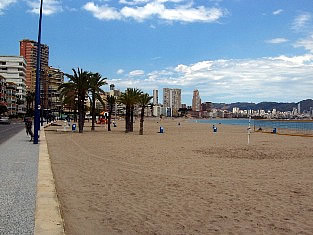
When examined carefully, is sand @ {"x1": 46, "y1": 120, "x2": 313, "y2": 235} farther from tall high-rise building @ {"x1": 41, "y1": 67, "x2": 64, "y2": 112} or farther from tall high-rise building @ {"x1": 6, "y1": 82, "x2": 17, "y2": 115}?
tall high-rise building @ {"x1": 41, "y1": 67, "x2": 64, "y2": 112}

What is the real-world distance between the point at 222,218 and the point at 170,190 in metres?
2.51

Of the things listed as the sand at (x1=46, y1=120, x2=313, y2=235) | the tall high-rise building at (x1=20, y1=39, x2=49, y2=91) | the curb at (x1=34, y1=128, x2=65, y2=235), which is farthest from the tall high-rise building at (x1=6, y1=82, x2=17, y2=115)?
the curb at (x1=34, y1=128, x2=65, y2=235)

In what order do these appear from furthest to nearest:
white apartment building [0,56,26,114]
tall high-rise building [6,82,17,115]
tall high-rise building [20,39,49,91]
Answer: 1. tall high-rise building [20,39,49,91]
2. white apartment building [0,56,26,114]
3. tall high-rise building [6,82,17,115]

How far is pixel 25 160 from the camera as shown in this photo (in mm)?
12547

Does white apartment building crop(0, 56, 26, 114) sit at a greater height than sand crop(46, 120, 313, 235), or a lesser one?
greater

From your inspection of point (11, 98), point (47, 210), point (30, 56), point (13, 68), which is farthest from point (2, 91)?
point (30, 56)

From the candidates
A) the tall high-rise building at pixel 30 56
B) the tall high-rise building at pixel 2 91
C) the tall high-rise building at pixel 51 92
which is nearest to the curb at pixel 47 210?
the tall high-rise building at pixel 2 91

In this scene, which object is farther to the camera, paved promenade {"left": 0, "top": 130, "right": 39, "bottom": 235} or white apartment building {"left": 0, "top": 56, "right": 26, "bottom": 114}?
white apartment building {"left": 0, "top": 56, "right": 26, "bottom": 114}

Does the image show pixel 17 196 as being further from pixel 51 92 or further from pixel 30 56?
pixel 30 56

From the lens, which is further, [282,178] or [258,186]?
[282,178]

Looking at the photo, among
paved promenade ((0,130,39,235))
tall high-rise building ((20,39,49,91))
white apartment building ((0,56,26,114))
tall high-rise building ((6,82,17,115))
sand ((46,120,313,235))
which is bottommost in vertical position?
sand ((46,120,313,235))

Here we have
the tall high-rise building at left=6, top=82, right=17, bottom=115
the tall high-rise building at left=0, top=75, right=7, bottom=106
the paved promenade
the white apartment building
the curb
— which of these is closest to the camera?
the curb

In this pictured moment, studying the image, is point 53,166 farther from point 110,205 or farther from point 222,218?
point 222,218

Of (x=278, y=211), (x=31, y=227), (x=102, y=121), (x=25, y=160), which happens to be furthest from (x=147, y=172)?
(x=102, y=121)
